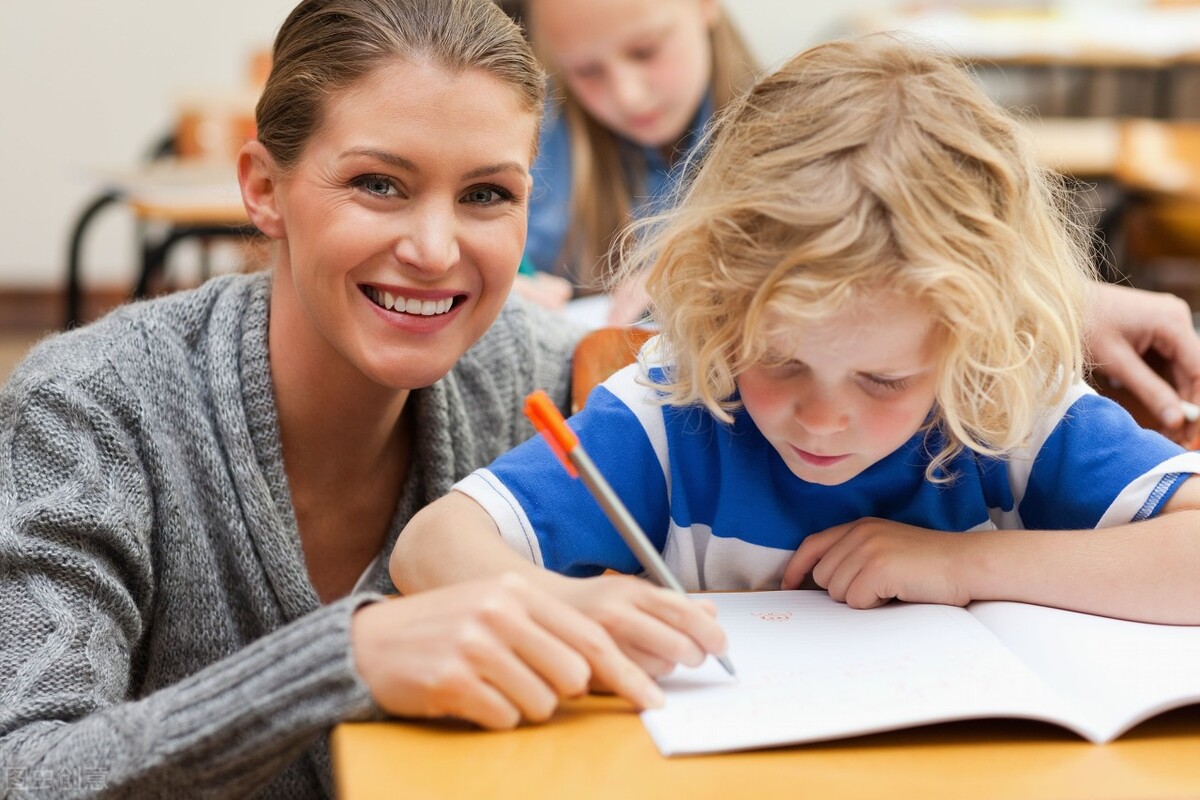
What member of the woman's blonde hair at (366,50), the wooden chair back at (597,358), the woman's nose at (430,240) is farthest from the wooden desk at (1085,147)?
the woman's nose at (430,240)

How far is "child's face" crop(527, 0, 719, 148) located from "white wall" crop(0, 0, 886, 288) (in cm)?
284

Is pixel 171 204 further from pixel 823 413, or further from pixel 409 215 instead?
pixel 823 413

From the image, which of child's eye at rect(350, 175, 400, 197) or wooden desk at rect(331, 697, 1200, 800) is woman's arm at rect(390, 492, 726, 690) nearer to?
wooden desk at rect(331, 697, 1200, 800)

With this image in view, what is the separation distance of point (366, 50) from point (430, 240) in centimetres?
17

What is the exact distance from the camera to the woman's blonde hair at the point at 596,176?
2.18 metres

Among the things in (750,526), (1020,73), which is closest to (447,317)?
(750,526)

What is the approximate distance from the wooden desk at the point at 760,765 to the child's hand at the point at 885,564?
0.55 feet

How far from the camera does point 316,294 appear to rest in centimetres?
107

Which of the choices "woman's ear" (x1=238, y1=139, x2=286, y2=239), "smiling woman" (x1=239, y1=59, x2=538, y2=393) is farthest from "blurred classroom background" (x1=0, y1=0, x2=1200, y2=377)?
"smiling woman" (x1=239, y1=59, x2=538, y2=393)

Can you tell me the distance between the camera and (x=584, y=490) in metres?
0.92

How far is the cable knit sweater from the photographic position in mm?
728

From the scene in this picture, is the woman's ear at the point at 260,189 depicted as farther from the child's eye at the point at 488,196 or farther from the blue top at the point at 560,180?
the blue top at the point at 560,180

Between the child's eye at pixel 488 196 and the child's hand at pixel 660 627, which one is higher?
the child's eye at pixel 488 196

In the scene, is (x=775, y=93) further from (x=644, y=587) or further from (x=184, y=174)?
(x=184, y=174)
